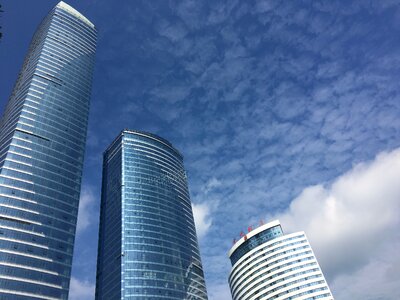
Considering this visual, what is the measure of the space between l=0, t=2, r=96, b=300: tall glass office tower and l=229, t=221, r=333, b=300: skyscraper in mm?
82767

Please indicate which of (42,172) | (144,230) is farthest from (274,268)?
(42,172)

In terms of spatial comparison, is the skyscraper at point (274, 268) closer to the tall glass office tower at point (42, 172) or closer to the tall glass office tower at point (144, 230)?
the tall glass office tower at point (144, 230)

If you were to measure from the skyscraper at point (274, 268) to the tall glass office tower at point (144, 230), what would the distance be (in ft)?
68.4

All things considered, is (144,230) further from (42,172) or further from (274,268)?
(274,268)

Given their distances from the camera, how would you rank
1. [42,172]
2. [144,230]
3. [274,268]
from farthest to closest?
[144,230] → [274,268] → [42,172]

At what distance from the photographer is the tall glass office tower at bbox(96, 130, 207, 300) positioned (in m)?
142

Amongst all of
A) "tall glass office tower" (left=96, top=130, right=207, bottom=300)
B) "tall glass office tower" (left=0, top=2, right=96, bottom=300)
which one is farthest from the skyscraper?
"tall glass office tower" (left=0, top=2, right=96, bottom=300)

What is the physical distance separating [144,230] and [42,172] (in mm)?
51669

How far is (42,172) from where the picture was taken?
140 meters

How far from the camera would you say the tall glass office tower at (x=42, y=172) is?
113875 mm

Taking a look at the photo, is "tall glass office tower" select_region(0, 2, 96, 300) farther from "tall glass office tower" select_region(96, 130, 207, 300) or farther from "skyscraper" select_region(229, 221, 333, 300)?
"skyscraper" select_region(229, 221, 333, 300)

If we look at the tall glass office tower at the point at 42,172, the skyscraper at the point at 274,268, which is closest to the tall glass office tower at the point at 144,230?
the skyscraper at the point at 274,268

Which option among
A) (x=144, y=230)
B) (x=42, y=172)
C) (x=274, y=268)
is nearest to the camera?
(x=42, y=172)

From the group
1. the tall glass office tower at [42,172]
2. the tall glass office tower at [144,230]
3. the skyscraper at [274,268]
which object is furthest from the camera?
the tall glass office tower at [144,230]
